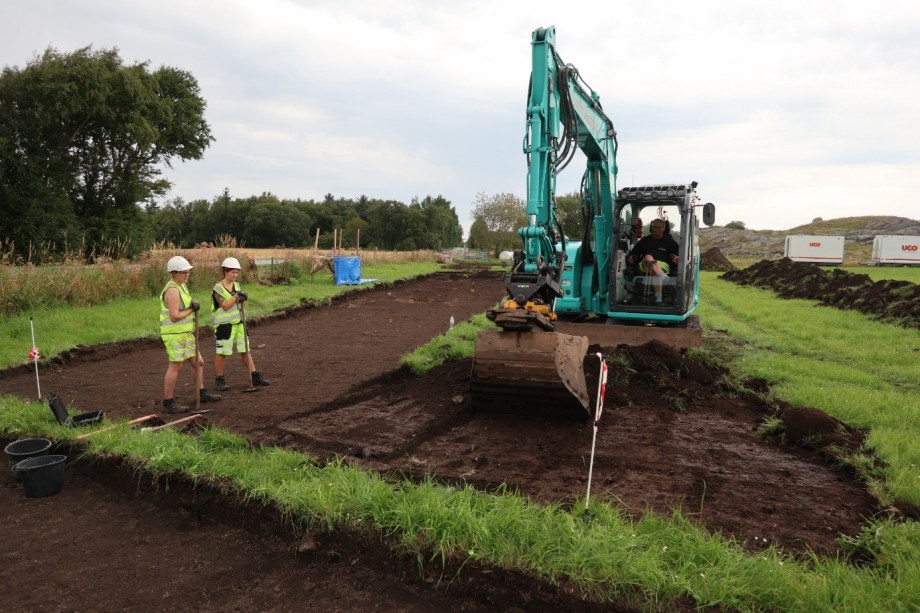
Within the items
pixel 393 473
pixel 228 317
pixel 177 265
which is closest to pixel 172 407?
pixel 228 317

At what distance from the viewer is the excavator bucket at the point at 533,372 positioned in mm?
5969

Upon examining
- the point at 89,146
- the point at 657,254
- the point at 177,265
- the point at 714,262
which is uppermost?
the point at 89,146

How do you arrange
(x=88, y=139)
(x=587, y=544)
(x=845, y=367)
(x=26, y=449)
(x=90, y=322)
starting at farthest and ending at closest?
(x=88, y=139)
(x=90, y=322)
(x=845, y=367)
(x=26, y=449)
(x=587, y=544)

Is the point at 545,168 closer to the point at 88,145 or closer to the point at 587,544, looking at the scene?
the point at 587,544

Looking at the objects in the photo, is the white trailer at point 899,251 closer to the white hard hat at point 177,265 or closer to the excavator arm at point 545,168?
the excavator arm at point 545,168

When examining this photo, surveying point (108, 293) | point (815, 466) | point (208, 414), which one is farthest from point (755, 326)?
point (108, 293)

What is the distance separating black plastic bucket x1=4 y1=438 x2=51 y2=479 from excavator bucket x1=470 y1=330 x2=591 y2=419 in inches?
157

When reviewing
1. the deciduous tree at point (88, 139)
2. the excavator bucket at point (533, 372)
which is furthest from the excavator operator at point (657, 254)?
the deciduous tree at point (88, 139)

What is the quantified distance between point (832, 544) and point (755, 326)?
37.7 ft

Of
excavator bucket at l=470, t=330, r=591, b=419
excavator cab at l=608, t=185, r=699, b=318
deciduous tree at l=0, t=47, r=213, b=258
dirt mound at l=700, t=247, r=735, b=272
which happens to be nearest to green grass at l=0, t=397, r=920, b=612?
excavator bucket at l=470, t=330, r=591, b=419

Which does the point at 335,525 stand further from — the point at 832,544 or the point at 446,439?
the point at 832,544

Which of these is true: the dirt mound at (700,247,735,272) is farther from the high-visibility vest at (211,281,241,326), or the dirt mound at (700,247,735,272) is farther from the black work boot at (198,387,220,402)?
the black work boot at (198,387,220,402)

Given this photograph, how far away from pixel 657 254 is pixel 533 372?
15.2ft

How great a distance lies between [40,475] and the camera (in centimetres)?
482
